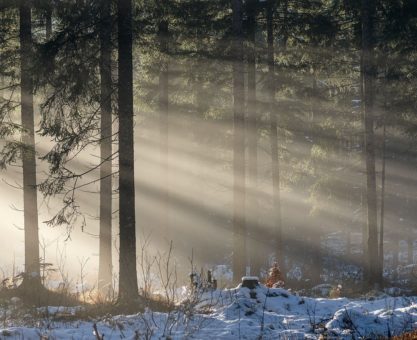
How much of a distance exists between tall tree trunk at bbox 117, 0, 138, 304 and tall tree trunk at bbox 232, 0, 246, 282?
18.6 feet

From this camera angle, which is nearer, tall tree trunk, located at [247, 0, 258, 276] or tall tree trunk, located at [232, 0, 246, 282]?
tall tree trunk, located at [232, 0, 246, 282]

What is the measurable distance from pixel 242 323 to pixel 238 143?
8.95 meters

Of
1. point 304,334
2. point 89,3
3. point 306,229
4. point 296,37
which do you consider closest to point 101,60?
point 89,3

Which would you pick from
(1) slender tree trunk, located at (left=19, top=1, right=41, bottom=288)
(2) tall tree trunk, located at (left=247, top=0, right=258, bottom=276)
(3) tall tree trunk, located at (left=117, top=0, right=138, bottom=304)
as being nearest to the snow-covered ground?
(3) tall tree trunk, located at (left=117, top=0, right=138, bottom=304)

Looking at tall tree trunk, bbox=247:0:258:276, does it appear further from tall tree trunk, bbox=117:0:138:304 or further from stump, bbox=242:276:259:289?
stump, bbox=242:276:259:289

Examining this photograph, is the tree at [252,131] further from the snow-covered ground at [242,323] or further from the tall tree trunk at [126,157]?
the snow-covered ground at [242,323]

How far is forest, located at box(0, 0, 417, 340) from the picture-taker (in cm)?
824

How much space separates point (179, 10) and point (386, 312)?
440 inches

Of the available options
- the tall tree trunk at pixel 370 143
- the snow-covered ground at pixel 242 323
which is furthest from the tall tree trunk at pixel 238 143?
the snow-covered ground at pixel 242 323

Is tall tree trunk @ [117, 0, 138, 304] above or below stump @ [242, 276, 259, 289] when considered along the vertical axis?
above

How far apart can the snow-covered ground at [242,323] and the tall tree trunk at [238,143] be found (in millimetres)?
7014

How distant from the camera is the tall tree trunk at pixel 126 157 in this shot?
10062mm

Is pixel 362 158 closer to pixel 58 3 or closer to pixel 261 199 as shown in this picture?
pixel 261 199

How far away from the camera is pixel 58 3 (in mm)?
12227
